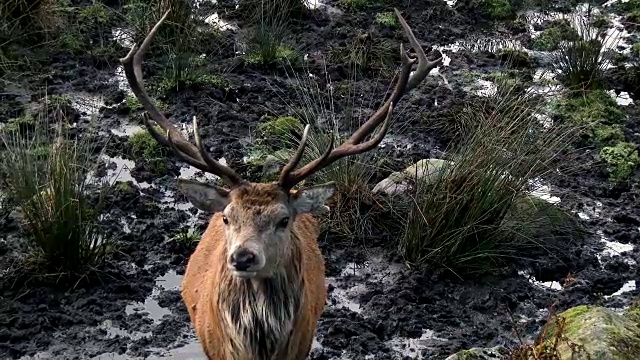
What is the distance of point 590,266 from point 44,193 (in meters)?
3.67

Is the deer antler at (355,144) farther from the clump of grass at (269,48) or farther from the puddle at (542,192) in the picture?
the clump of grass at (269,48)

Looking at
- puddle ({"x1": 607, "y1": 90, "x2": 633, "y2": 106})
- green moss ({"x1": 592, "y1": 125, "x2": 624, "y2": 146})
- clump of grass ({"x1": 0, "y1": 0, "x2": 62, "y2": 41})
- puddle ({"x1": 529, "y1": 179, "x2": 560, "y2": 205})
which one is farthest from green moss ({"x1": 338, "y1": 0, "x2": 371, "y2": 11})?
puddle ({"x1": 529, "y1": 179, "x2": 560, "y2": 205})

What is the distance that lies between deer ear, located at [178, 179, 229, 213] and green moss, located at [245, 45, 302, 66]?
440 cm

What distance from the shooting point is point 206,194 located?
16.5ft

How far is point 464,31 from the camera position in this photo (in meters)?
10.7

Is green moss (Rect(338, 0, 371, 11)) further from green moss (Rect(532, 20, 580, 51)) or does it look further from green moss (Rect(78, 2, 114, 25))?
green moss (Rect(78, 2, 114, 25))

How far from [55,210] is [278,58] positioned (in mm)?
3618

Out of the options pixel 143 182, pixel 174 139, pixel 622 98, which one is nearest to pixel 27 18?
pixel 143 182

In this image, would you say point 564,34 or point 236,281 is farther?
point 564,34

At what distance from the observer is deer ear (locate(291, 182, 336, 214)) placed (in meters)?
5.02

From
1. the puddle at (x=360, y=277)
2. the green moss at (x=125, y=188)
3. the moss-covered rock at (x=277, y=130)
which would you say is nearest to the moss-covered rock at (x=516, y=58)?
the moss-covered rock at (x=277, y=130)

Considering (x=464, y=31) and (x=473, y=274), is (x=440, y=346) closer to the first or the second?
(x=473, y=274)

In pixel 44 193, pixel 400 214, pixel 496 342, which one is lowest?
pixel 496 342

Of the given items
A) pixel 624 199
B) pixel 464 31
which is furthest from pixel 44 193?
pixel 464 31
